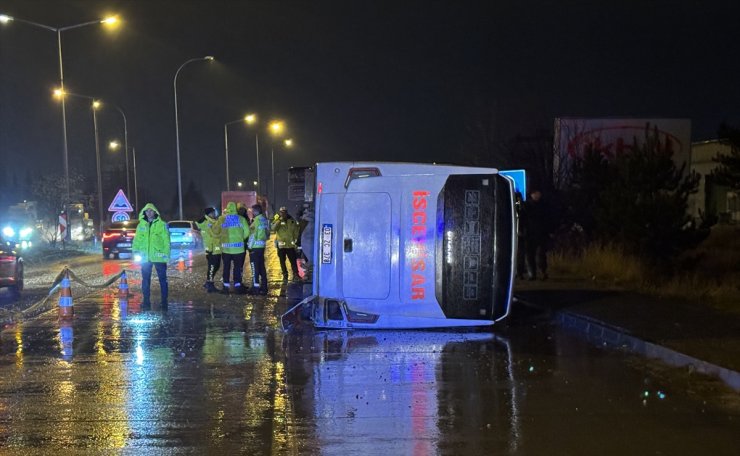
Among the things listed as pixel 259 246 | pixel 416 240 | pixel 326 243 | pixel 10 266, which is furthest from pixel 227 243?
pixel 416 240

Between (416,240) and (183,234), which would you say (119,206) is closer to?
(183,234)

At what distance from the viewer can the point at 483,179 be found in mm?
9750

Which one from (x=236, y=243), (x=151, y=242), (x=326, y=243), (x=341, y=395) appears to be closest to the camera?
(x=341, y=395)

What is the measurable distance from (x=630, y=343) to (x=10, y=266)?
40.4 feet

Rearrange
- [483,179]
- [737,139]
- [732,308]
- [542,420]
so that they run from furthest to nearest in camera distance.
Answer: [737,139] < [732,308] < [483,179] < [542,420]

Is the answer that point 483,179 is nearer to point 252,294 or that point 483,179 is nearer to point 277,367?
point 277,367

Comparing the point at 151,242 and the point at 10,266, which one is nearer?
the point at 151,242

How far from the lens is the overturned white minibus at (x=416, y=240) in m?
9.78

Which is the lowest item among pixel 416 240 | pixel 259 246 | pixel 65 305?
pixel 65 305

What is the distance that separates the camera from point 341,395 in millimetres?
7543

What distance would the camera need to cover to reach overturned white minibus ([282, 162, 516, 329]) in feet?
32.1

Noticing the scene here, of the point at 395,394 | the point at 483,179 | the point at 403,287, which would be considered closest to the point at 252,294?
the point at 403,287

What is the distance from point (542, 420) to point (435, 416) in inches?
36.7

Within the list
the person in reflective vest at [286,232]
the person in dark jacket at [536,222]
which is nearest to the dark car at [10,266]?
the person in reflective vest at [286,232]
